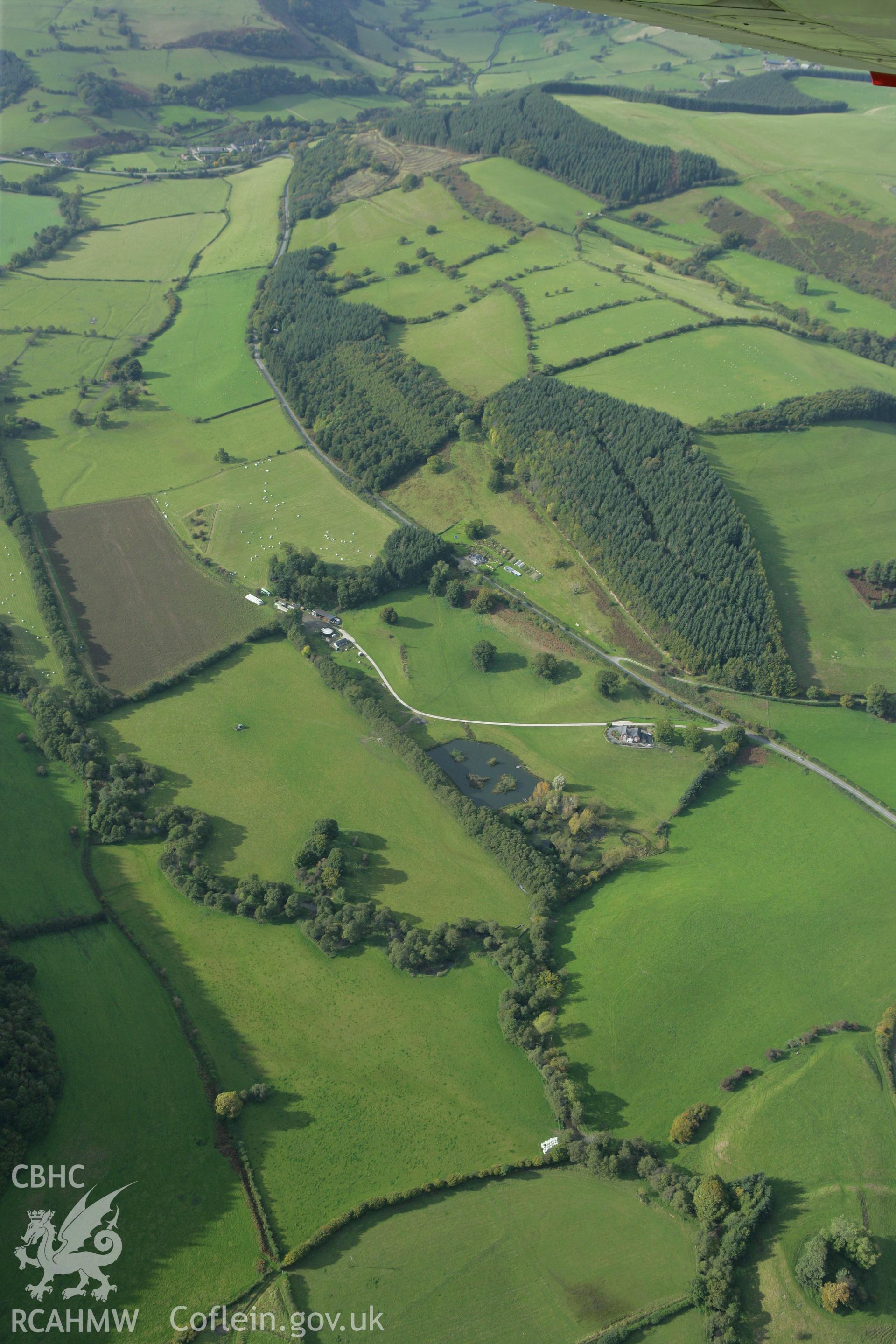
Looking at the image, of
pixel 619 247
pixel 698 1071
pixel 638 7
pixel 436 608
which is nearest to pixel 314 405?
pixel 436 608

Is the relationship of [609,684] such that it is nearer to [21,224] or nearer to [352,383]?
[352,383]

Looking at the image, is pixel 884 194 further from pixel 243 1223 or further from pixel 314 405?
pixel 243 1223

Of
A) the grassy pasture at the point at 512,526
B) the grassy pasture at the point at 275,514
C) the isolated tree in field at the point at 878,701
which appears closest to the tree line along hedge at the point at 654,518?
the grassy pasture at the point at 512,526

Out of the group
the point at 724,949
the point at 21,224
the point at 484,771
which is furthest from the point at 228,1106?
the point at 21,224

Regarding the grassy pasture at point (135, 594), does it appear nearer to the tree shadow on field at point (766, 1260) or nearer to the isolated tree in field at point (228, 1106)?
the isolated tree in field at point (228, 1106)

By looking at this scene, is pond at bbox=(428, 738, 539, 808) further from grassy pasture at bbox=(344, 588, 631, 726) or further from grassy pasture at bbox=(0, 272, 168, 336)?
grassy pasture at bbox=(0, 272, 168, 336)

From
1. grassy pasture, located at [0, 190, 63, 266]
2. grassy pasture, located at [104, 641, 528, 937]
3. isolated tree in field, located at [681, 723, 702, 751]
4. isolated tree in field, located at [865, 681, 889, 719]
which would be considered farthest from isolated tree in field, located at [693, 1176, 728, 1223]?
grassy pasture, located at [0, 190, 63, 266]

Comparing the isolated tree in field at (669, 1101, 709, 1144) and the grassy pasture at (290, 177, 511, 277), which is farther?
the grassy pasture at (290, 177, 511, 277)
